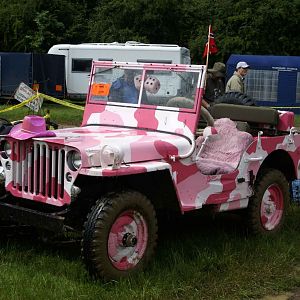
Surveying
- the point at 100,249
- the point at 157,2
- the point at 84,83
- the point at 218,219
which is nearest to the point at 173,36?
the point at 157,2

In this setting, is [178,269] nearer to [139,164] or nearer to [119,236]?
[119,236]

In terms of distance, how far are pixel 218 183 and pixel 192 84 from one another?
0.90 meters

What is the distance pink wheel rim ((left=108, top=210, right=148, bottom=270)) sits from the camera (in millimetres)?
4391

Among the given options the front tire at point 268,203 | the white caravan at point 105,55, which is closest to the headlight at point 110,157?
the front tire at point 268,203

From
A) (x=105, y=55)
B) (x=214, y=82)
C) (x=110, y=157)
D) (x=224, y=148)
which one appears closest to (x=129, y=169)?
(x=110, y=157)

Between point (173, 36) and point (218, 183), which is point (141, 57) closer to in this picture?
point (173, 36)

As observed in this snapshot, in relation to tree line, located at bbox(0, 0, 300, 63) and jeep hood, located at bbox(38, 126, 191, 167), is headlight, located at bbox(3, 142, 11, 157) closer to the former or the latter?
jeep hood, located at bbox(38, 126, 191, 167)

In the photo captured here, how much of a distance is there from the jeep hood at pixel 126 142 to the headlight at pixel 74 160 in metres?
0.06

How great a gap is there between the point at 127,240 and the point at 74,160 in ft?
2.32

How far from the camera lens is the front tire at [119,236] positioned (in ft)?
13.9

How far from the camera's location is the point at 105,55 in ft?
72.5

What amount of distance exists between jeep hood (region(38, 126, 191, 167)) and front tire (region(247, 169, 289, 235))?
1.13 m

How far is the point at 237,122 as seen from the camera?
618cm

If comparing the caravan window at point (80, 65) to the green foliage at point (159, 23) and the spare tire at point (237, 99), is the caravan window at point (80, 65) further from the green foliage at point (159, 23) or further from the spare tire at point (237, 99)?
the spare tire at point (237, 99)
